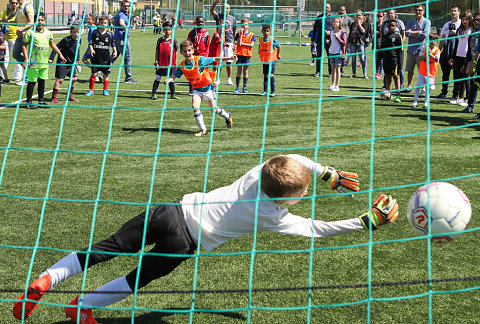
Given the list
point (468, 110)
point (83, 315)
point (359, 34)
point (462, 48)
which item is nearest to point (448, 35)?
point (462, 48)

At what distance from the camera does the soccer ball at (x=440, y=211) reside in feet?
10.6

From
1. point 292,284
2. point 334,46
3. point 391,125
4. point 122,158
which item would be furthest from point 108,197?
point 334,46

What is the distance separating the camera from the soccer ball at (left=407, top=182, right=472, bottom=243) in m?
3.23

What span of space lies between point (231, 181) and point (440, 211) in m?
3.19

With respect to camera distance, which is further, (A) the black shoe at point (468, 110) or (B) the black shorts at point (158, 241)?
(A) the black shoe at point (468, 110)


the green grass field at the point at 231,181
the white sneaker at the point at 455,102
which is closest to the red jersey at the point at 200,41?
the green grass field at the point at 231,181

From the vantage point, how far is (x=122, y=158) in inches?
278

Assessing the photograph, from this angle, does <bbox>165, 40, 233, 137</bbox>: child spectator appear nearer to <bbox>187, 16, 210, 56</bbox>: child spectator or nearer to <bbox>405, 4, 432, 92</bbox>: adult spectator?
<bbox>187, 16, 210, 56</bbox>: child spectator

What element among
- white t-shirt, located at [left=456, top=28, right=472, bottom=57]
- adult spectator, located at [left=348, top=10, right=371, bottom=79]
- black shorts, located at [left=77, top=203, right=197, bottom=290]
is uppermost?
adult spectator, located at [left=348, top=10, right=371, bottom=79]

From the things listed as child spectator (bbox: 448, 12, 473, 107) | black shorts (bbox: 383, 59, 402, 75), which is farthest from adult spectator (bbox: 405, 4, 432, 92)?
child spectator (bbox: 448, 12, 473, 107)

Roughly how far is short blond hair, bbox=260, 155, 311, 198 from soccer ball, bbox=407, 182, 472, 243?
2.72 feet

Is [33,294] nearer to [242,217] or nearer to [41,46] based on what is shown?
[242,217]

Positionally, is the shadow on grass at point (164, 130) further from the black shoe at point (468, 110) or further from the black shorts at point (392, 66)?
the black shoe at point (468, 110)

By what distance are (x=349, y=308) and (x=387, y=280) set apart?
505 mm
